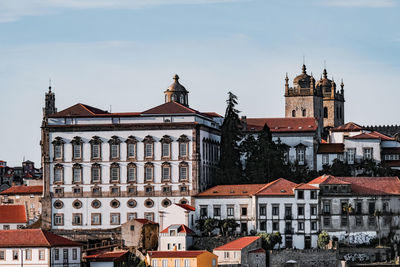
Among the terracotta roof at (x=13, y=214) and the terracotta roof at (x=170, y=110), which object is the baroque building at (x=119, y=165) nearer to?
the terracotta roof at (x=170, y=110)

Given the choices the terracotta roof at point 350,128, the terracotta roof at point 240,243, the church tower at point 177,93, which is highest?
the church tower at point 177,93

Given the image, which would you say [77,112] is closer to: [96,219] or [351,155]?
[96,219]

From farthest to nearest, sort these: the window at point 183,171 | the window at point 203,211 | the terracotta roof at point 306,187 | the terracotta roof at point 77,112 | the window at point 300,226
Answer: the terracotta roof at point 77,112 → the window at point 183,171 → the window at point 203,211 → the terracotta roof at point 306,187 → the window at point 300,226

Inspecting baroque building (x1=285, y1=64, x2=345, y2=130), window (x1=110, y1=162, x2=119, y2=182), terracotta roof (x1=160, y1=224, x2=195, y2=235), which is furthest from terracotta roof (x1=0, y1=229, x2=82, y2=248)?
baroque building (x1=285, y1=64, x2=345, y2=130)

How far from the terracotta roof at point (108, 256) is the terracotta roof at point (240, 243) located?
8.59m

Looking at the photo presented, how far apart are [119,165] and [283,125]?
2177 cm

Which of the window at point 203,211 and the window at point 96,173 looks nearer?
the window at point 203,211

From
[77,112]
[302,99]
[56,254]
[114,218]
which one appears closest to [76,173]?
[114,218]

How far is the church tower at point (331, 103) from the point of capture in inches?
6437

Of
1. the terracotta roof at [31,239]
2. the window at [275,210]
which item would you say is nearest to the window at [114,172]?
the terracotta roof at [31,239]

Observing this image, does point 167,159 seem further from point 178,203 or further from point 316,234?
point 316,234

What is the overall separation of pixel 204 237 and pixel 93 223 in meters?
13.0

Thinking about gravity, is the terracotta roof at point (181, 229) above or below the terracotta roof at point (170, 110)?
below

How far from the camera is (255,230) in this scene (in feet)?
352
